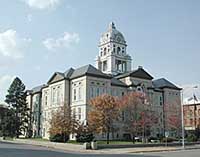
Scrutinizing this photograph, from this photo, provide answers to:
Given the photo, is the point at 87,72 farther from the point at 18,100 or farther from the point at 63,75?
the point at 18,100

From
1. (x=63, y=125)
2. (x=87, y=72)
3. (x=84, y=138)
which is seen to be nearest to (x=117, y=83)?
(x=87, y=72)

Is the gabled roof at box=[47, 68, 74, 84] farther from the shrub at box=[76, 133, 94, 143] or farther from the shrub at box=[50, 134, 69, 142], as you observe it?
the shrub at box=[50, 134, 69, 142]

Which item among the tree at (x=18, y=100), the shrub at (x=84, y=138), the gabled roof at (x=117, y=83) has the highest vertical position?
the gabled roof at (x=117, y=83)

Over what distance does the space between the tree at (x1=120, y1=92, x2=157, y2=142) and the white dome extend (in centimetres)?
3055

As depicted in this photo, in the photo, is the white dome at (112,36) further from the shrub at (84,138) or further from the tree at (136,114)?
the shrub at (84,138)

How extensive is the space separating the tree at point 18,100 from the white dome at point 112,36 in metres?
24.7

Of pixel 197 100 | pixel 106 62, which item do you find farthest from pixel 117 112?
pixel 197 100

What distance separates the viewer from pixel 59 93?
71000mm

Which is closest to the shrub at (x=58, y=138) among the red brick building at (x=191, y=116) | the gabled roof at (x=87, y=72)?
the gabled roof at (x=87, y=72)

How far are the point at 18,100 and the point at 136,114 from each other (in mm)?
32368

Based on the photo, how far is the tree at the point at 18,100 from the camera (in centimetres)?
7831

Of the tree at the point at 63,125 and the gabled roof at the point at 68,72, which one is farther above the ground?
the gabled roof at the point at 68,72

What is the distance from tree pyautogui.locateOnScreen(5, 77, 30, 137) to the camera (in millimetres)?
78312

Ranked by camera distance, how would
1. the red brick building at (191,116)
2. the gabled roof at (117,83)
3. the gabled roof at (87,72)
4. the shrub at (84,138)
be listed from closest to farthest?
1. the shrub at (84,138)
2. the gabled roof at (87,72)
3. the gabled roof at (117,83)
4. the red brick building at (191,116)
